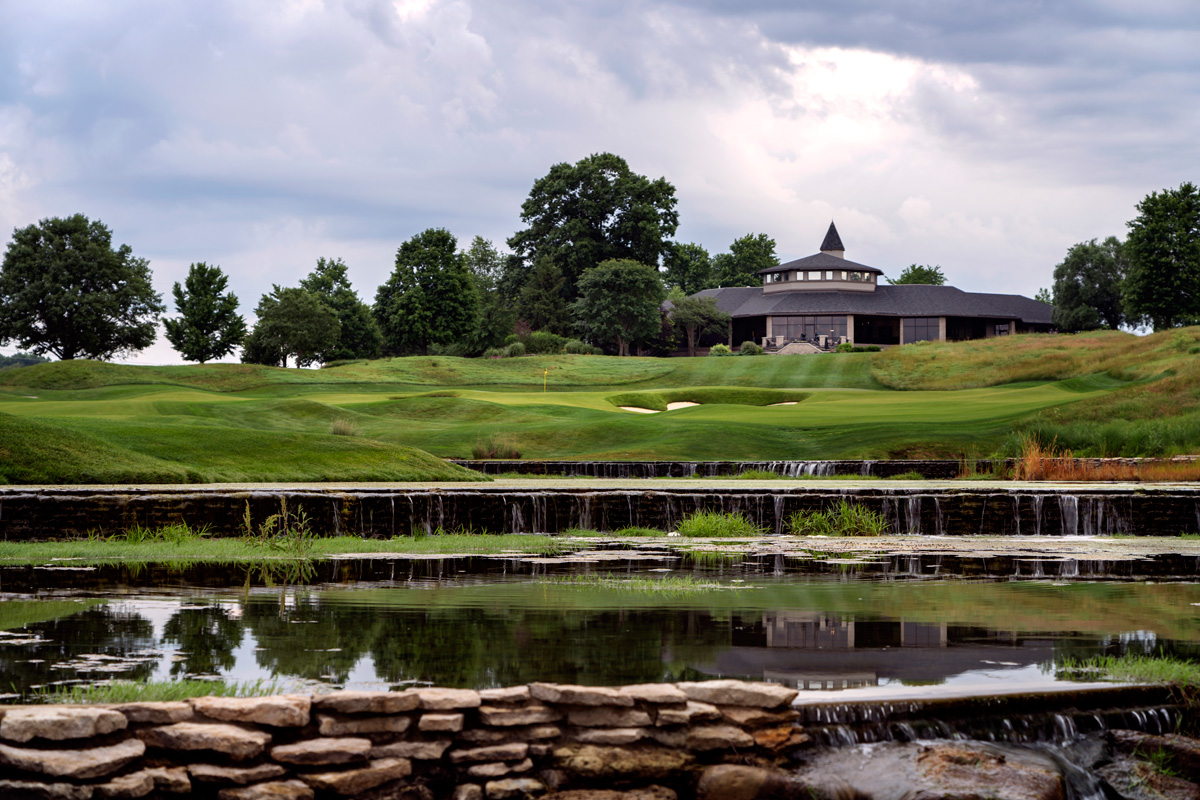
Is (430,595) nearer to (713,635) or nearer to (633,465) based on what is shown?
(713,635)

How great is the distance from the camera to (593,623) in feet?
24.0

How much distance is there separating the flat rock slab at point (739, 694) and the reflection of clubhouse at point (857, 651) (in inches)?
20.1

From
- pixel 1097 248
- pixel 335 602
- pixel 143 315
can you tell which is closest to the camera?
pixel 335 602

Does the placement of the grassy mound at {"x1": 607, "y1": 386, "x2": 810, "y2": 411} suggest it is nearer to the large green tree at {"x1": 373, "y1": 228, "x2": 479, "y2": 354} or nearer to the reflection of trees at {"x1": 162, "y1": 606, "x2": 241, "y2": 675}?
the reflection of trees at {"x1": 162, "y1": 606, "x2": 241, "y2": 675}

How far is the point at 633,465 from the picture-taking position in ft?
86.6

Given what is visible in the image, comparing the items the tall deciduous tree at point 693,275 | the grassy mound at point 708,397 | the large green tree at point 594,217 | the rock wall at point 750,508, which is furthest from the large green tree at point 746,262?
the rock wall at point 750,508

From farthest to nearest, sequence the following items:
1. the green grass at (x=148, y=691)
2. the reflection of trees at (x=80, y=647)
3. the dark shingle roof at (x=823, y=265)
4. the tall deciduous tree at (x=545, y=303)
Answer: the dark shingle roof at (x=823, y=265) → the tall deciduous tree at (x=545, y=303) → the reflection of trees at (x=80, y=647) → the green grass at (x=148, y=691)

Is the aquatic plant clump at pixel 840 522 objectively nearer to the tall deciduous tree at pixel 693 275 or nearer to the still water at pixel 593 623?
the still water at pixel 593 623

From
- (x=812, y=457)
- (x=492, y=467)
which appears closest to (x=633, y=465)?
(x=492, y=467)

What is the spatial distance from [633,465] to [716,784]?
2172 cm

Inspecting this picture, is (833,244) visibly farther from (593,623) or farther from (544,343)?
(593,623)

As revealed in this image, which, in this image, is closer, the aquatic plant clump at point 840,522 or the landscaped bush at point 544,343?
the aquatic plant clump at point 840,522

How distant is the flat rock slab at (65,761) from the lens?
4148 millimetres

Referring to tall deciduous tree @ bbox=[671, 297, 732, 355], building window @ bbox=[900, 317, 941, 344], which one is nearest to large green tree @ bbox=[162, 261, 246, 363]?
tall deciduous tree @ bbox=[671, 297, 732, 355]
